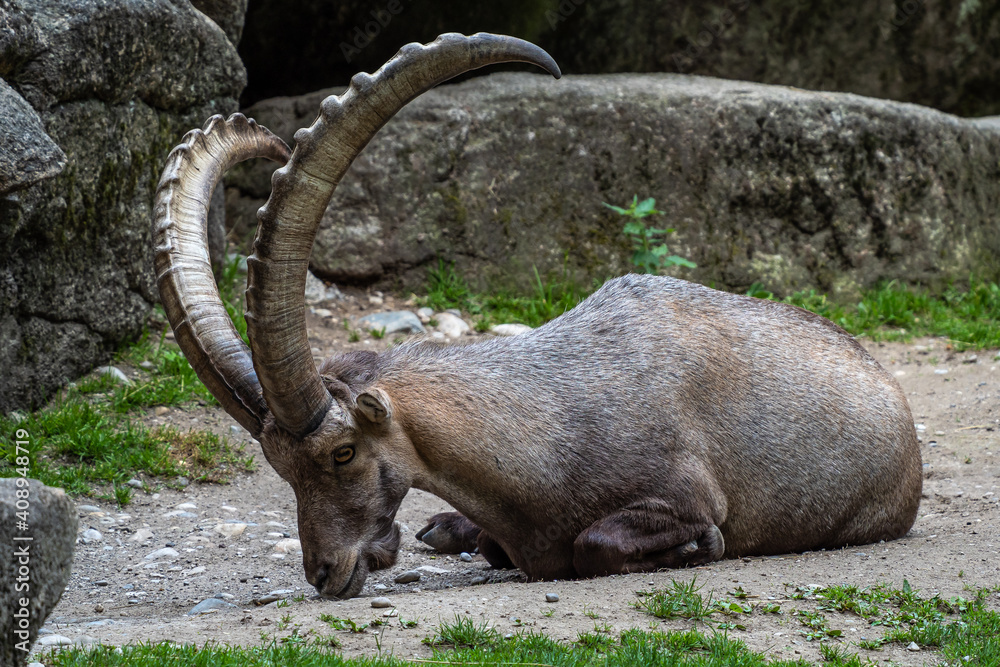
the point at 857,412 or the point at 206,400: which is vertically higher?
the point at 857,412

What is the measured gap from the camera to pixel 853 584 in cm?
455

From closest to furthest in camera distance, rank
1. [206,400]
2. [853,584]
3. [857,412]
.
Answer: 1. [853,584]
2. [857,412]
3. [206,400]

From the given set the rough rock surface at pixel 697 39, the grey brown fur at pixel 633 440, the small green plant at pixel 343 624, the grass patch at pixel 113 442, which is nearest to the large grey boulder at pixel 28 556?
the small green plant at pixel 343 624

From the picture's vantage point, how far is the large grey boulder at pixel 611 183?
9930 millimetres

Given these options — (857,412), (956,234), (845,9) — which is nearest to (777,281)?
(956,234)

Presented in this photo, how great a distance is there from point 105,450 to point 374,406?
2.96m

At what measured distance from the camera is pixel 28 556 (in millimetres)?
3014

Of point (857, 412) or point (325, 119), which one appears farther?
point (857, 412)

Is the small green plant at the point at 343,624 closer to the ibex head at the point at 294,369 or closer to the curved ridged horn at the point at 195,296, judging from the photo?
the ibex head at the point at 294,369

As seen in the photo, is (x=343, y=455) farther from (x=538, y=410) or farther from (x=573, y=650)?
(x=573, y=650)

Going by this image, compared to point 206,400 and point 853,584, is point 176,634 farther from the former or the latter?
point 206,400

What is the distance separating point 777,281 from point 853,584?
5.95 meters

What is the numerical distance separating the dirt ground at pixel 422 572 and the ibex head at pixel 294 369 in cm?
35

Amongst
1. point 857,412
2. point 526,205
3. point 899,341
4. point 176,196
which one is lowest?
point 899,341
